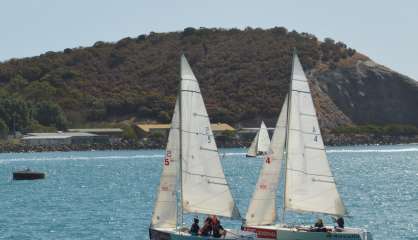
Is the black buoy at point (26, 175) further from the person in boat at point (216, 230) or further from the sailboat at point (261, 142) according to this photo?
the person in boat at point (216, 230)

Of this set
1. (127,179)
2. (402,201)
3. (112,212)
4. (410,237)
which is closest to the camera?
(410,237)

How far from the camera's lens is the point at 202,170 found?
151ft

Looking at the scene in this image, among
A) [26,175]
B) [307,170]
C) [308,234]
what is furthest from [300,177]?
[26,175]

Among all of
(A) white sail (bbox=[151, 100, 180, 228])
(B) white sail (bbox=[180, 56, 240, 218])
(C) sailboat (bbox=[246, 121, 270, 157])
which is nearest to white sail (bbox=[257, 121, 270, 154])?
(C) sailboat (bbox=[246, 121, 270, 157])

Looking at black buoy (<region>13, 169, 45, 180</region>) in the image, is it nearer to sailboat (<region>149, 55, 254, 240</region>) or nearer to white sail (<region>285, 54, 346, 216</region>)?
sailboat (<region>149, 55, 254, 240</region>)

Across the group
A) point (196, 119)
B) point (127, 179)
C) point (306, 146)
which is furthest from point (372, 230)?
point (127, 179)

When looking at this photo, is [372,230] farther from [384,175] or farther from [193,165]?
[384,175]

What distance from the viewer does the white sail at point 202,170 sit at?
4591 centimetres

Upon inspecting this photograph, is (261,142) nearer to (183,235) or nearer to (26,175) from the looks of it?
(26,175)

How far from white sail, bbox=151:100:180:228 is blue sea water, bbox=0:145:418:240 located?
10.8 m

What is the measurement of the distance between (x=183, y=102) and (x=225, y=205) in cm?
456

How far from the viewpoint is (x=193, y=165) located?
151 feet

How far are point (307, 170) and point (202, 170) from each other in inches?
187

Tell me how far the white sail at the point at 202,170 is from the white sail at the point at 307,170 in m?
3.16
